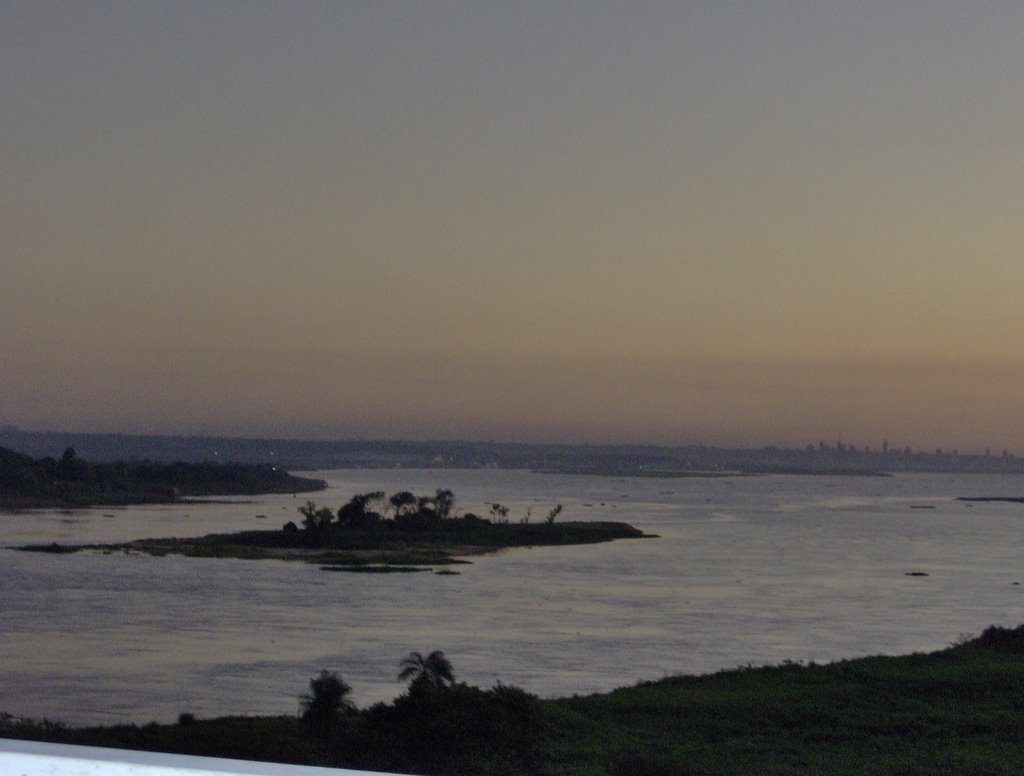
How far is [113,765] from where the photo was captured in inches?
48.5

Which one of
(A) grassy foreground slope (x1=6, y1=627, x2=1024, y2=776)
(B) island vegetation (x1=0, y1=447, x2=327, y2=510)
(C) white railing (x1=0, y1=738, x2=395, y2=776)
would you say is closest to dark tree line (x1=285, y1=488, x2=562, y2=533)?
(B) island vegetation (x1=0, y1=447, x2=327, y2=510)

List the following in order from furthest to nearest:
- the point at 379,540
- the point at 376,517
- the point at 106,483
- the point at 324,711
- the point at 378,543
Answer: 1. the point at 106,483
2. the point at 376,517
3. the point at 379,540
4. the point at 378,543
5. the point at 324,711

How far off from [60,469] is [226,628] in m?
60.0

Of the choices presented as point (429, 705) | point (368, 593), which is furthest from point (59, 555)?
point (429, 705)

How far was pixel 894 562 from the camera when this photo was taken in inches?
1679

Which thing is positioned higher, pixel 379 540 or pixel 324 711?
pixel 324 711

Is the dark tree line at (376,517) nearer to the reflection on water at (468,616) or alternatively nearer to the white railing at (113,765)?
the reflection on water at (468,616)

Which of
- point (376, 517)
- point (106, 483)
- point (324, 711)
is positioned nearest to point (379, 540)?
point (376, 517)

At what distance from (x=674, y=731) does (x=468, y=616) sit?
539 inches

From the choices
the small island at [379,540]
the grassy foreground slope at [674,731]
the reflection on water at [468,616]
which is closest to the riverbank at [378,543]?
the small island at [379,540]

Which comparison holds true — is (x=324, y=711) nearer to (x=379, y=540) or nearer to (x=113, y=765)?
(x=113, y=765)

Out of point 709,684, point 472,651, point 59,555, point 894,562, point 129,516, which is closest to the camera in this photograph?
point 709,684

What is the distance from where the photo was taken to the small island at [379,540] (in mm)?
40312

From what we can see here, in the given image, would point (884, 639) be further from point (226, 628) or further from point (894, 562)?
point (894, 562)
